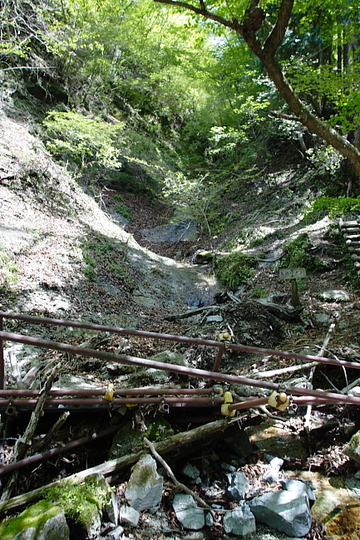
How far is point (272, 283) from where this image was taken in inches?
386

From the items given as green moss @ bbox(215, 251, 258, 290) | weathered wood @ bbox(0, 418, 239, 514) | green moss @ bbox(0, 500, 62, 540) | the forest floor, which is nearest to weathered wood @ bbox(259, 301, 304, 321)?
the forest floor

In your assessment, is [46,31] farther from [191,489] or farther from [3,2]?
[191,489]

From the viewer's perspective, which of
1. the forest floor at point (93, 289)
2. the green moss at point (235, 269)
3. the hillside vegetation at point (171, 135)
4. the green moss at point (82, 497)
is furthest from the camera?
the green moss at point (235, 269)

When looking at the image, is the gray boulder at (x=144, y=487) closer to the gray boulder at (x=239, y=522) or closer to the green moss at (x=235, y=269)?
the gray boulder at (x=239, y=522)

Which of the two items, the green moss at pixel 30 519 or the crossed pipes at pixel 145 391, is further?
the crossed pipes at pixel 145 391

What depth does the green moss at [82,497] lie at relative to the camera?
2.29 m

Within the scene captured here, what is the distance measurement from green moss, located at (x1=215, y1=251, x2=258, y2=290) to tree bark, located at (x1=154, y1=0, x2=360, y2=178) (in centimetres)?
587

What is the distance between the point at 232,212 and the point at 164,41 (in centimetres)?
1097

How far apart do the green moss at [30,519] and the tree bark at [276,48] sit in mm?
5516

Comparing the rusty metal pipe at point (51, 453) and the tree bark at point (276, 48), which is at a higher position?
the tree bark at point (276, 48)

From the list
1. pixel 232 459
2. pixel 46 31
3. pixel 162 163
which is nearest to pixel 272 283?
pixel 232 459

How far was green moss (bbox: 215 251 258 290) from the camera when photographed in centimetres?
1087

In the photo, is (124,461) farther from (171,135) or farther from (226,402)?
(171,135)

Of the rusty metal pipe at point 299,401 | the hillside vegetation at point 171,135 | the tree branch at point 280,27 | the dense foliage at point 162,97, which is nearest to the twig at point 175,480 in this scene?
the rusty metal pipe at point 299,401
